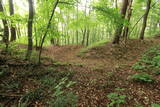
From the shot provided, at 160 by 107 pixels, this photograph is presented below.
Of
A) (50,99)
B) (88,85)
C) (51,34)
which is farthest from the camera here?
(51,34)

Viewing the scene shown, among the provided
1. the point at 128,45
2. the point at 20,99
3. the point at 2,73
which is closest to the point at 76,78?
the point at 20,99

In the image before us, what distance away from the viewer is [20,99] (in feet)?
10.2

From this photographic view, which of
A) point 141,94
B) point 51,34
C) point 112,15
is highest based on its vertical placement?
point 112,15

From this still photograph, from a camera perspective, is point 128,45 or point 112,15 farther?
point 128,45

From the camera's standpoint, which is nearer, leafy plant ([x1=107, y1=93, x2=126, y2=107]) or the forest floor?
leafy plant ([x1=107, y1=93, x2=126, y2=107])

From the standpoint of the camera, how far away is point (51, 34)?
17.9ft

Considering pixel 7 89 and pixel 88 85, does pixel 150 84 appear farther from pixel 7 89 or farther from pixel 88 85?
pixel 7 89

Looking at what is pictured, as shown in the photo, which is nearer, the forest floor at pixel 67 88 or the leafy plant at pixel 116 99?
the leafy plant at pixel 116 99

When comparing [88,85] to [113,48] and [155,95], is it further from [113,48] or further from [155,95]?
[113,48]

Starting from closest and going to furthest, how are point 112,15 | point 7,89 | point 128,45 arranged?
point 7,89 → point 112,15 → point 128,45

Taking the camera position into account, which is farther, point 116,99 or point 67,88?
point 67,88

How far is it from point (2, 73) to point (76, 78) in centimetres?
309

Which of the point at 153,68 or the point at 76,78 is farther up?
the point at 153,68

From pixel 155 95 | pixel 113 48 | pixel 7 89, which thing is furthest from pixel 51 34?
pixel 113 48
